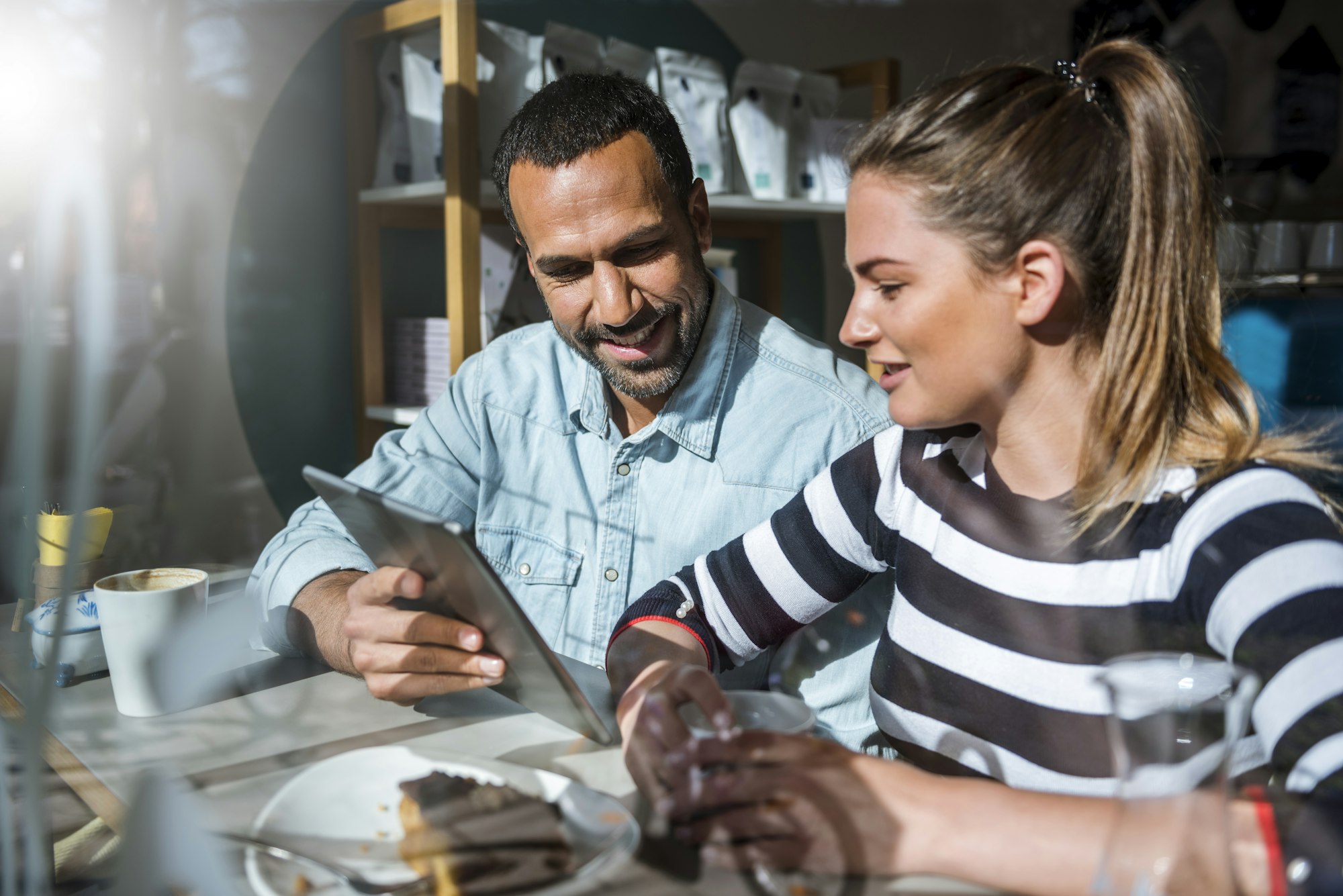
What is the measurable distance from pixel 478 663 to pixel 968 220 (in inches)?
15.4

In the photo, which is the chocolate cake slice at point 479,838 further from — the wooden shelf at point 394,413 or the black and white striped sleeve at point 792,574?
the wooden shelf at point 394,413

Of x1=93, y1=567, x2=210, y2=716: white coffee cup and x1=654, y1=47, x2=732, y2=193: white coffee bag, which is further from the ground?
x1=654, y1=47, x2=732, y2=193: white coffee bag

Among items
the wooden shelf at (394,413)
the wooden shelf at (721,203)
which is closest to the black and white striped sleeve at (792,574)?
the wooden shelf at (721,203)

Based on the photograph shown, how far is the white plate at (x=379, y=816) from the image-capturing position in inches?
15.5

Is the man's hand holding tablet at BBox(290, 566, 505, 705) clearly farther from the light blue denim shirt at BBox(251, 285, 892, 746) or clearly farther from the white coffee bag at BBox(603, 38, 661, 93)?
the white coffee bag at BBox(603, 38, 661, 93)

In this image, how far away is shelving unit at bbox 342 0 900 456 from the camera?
1438 millimetres

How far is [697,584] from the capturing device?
742 millimetres

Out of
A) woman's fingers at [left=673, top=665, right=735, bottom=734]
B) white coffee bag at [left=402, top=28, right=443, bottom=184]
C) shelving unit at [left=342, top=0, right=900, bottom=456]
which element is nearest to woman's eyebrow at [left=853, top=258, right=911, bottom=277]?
woman's fingers at [left=673, top=665, right=735, bottom=734]

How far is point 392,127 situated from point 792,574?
3.75 feet

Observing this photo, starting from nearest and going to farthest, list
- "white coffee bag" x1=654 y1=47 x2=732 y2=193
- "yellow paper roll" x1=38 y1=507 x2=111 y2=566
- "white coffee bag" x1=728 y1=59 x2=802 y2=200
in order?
"yellow paper roll" x1=38 y1=507 x2=111 y2=566 → "white coffee bag" x1=654 y1=47 x2=732 y2=193 → "white coffee bag" x1=728 y1=59 x2=802 y2=200

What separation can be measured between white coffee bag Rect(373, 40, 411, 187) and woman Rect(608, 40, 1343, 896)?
1.11 m

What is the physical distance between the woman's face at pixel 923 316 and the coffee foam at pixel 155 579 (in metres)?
0.46

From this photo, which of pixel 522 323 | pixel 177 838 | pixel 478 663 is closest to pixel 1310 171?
pixel 522 323

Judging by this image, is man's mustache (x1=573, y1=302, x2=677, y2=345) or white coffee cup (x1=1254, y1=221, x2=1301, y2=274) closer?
man's mustache (x1=573, y1=302, x2=677, y2=345)
